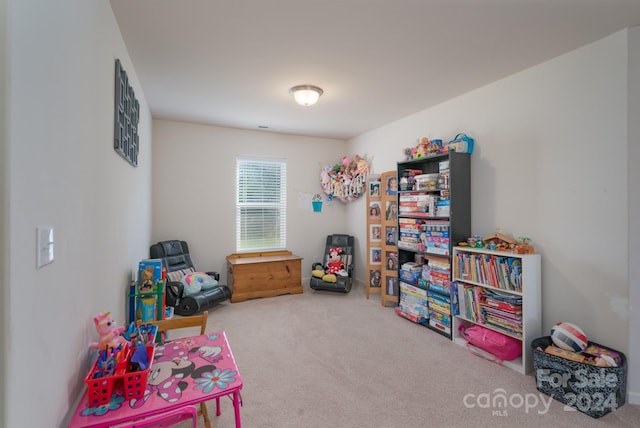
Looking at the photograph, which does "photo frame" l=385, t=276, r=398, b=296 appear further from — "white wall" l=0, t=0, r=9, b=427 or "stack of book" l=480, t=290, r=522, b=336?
"white wall" l=0, t=0, r=9, b=427

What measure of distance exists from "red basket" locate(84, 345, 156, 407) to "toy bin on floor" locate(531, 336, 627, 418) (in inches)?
99.7

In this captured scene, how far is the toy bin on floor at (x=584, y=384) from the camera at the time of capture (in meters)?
1.94

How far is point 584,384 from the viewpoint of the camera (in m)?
1.99

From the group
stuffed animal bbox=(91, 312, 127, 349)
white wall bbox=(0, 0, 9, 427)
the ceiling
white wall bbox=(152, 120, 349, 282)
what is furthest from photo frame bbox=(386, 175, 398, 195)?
white wall bbox=(0, 0, 9, 427)

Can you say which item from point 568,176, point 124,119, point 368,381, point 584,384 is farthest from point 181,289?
point 568,176

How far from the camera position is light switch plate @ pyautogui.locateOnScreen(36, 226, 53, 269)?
90 cm

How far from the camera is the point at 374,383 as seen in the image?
2.30 metres

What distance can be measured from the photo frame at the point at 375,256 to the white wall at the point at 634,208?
105 inches

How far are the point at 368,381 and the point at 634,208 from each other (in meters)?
2.25

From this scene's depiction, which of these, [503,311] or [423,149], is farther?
[423,149]

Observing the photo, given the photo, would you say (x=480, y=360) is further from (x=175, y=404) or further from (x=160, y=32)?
(x=160, y=32)

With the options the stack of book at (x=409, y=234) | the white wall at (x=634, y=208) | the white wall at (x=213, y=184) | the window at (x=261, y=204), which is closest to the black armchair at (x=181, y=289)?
the white wall at (x=213, y=184)

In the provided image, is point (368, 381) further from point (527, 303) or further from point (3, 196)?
point (3, 196)

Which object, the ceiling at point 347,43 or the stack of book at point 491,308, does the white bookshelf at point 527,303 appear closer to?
the stack of book at point 491,308
